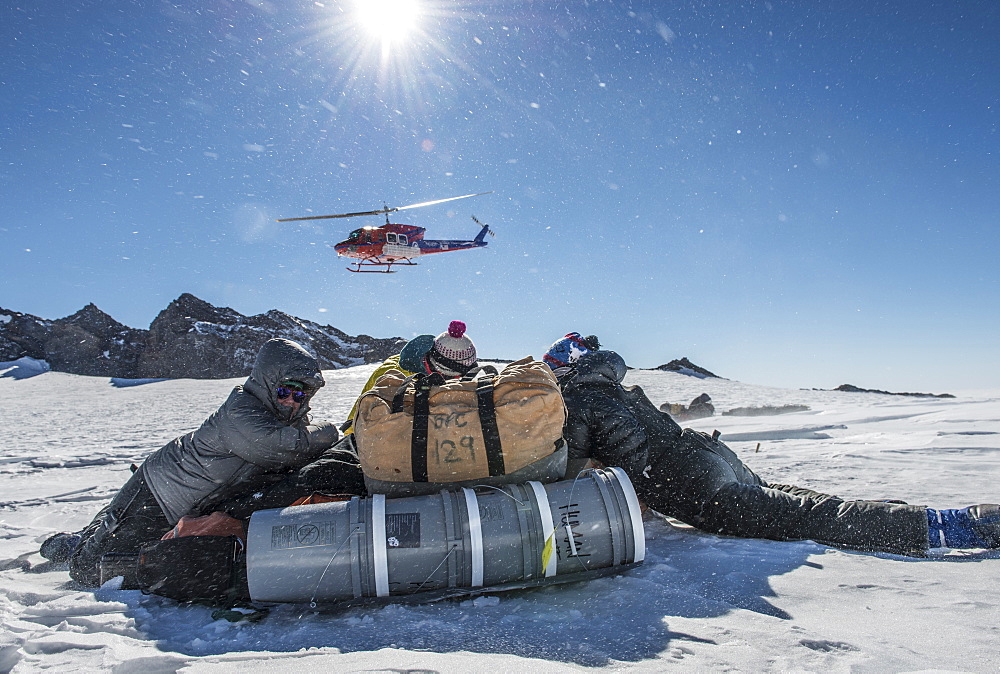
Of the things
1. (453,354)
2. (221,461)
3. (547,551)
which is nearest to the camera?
(547,551)

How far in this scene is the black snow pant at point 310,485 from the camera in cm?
303

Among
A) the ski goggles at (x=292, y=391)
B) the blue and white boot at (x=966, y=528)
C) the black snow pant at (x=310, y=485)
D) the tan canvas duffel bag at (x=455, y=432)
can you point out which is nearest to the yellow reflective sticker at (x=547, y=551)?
the tan canvas duffel bag at (x=455, y=432)

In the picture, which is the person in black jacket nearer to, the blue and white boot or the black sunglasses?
the blue and white boot

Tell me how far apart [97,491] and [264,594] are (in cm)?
449

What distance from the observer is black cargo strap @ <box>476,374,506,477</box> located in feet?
8.82

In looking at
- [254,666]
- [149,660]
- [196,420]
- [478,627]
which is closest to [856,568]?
[478,627]

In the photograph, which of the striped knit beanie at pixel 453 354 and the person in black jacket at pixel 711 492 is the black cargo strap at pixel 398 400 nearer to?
the person in black jacket at pixel 711 492

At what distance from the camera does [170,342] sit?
76.9 metres

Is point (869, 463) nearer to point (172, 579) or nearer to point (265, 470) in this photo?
point (265, 470)

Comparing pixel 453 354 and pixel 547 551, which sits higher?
pixel 453 354

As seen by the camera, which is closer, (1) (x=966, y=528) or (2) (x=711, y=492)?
(1) (x=966, y=528)

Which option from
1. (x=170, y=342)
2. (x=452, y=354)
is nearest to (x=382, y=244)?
(x=452, y=354)

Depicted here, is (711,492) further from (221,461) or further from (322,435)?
(221,461)

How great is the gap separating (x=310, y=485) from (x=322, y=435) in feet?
1.05
